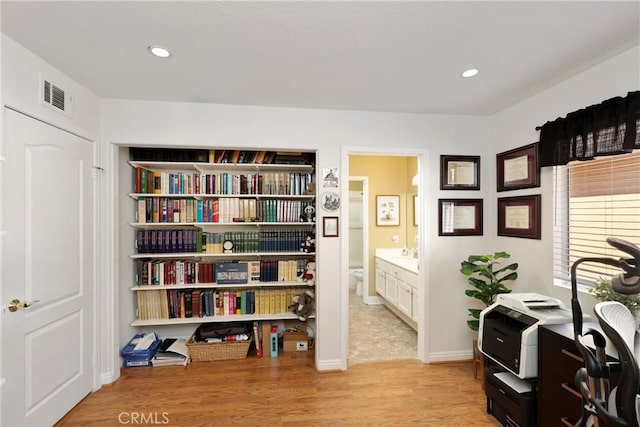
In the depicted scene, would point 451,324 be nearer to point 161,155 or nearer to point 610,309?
point 610,309

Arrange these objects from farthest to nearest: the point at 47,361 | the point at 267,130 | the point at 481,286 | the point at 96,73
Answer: the point at 267,130 < the point at 481,286 < the point at 96,73 < the point at 47,361

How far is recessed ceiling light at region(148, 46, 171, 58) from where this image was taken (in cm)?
171

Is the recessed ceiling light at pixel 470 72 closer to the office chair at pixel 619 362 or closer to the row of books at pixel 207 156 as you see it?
the office chair at pixel 619 362

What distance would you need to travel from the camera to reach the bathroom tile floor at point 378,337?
9.73 ft

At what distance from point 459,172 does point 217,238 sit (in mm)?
2601

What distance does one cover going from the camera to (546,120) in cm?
228

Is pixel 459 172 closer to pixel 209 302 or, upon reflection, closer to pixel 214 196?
pixel 214 196

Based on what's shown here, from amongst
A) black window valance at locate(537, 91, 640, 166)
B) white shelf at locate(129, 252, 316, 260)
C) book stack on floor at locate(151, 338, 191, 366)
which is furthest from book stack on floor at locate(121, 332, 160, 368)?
black window valance at locate(537, 91, 640, 166)

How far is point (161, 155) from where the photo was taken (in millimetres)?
2879

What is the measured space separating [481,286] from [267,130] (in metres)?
2.41

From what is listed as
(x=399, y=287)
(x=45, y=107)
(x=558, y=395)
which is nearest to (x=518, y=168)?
(x=558, y=395)

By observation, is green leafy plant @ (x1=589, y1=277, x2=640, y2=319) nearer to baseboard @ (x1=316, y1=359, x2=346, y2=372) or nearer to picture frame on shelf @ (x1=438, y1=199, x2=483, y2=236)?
picture frame on shelf @ (x1=438, y1=199, x2=483, y2=236)

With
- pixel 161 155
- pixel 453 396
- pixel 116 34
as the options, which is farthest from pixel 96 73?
pixel 453 396

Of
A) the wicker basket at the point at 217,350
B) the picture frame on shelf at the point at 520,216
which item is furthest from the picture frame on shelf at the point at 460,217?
the wicker basket at the point at 217,350
